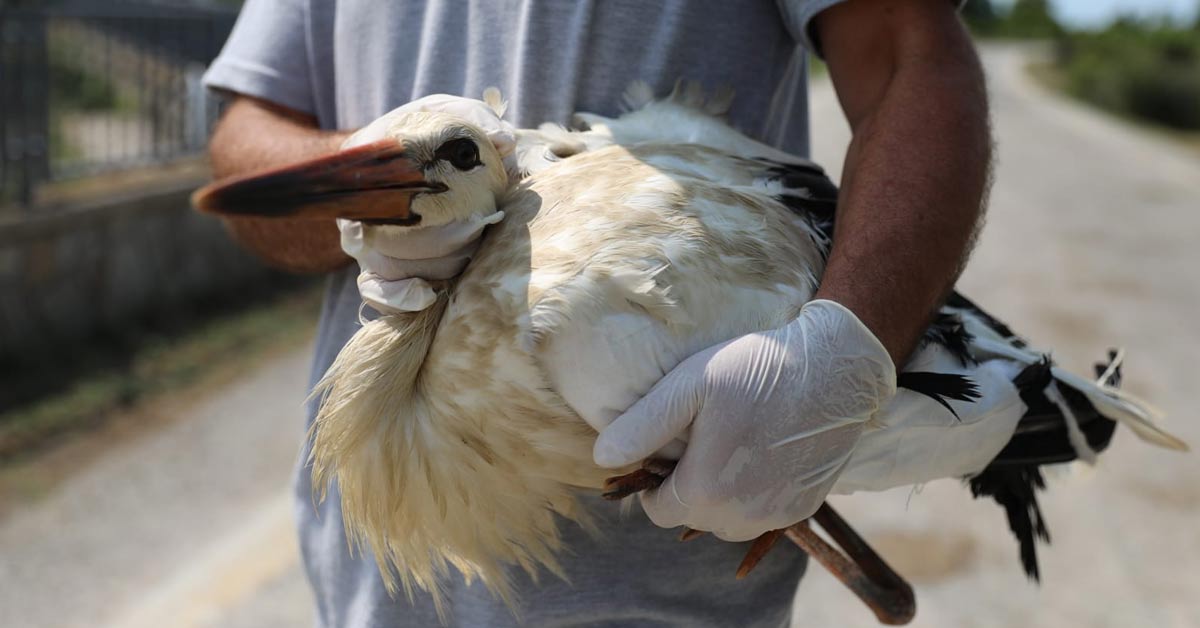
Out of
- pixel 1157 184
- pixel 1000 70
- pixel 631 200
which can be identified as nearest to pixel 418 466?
pixel 631 200

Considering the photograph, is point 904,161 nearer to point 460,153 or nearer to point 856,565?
point 460,153

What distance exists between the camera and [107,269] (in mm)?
5547

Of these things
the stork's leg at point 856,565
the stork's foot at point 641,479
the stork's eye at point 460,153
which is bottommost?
the stork's leg at point 856,565

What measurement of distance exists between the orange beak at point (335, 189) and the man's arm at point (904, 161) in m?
0.48

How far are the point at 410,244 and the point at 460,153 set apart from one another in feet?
0.39

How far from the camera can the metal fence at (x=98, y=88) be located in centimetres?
510

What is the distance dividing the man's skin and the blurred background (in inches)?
9.8

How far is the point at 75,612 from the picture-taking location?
3.50 metres

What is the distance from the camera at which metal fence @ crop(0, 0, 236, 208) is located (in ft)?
16.7

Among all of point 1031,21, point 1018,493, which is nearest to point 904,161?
point 1018,493

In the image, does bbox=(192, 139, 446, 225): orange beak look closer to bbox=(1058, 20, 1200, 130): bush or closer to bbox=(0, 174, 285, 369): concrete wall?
bbox=(0, 174, 285, 369): concrete wall

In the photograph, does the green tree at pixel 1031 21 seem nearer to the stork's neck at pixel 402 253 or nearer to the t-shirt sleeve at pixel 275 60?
the t-shirt sleeve at pixel 275 60

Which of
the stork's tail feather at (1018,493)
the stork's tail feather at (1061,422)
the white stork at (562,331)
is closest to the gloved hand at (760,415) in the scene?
the white stork at (562,331)

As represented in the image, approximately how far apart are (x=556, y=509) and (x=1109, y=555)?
140 inches
